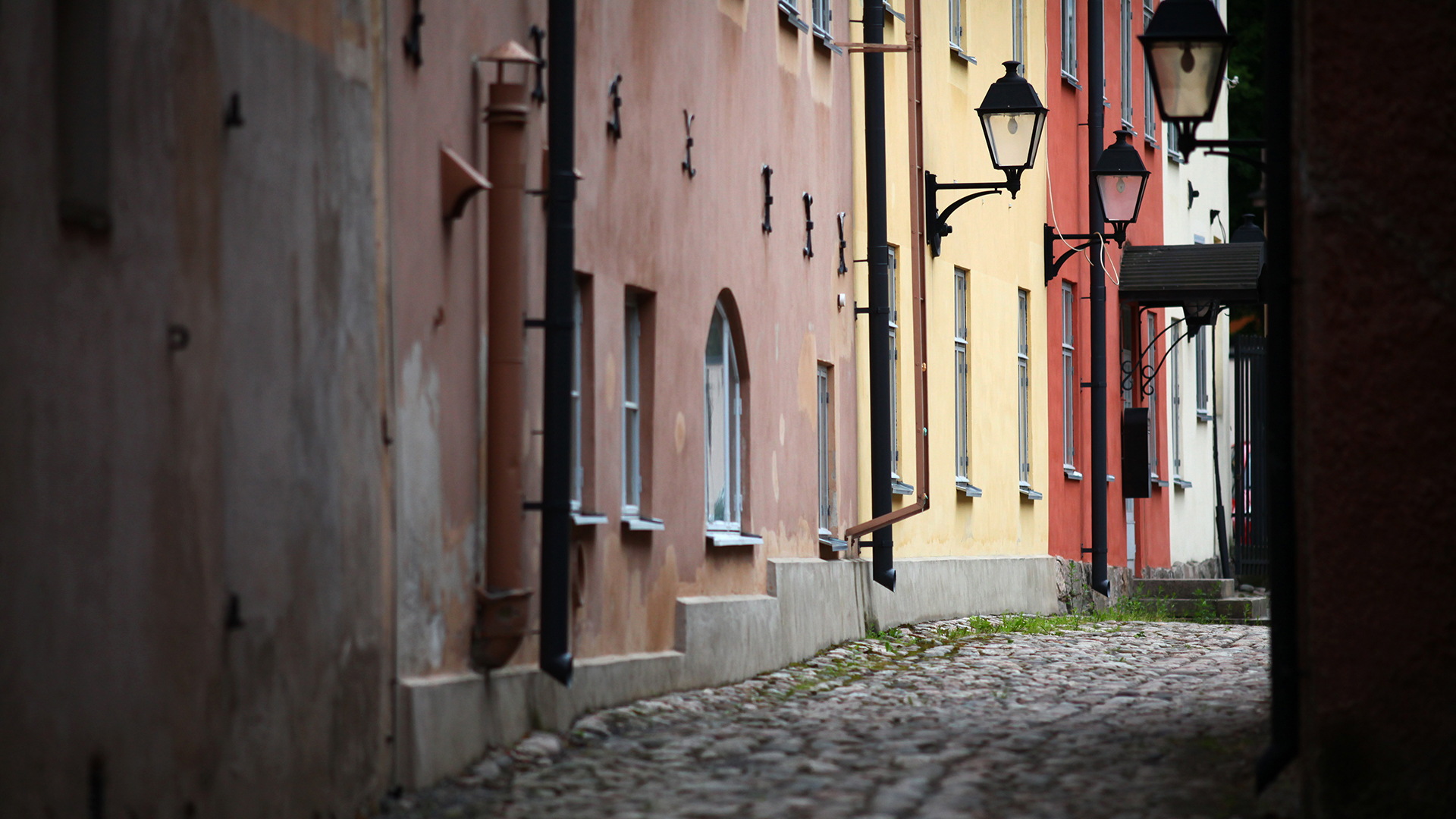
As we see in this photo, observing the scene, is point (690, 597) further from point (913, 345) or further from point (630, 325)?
point (913, 345)

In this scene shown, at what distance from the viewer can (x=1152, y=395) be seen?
2678 centimetres

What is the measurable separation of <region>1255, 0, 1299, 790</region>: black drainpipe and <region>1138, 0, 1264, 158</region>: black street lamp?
189 cm

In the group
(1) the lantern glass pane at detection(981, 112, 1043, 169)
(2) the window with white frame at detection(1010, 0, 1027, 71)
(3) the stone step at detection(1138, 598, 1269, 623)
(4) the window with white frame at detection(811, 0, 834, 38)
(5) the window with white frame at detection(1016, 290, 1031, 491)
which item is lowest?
(3) the stone step at detection(1138, 598, 1269, 623)

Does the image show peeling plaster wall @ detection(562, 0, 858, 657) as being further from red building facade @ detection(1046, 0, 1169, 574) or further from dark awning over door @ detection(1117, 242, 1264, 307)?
dark awning over door @ detection(1117, 242, 1264, 307)

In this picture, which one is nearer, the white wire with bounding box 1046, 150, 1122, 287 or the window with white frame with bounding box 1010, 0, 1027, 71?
the window with white frame with bounding box 1010, 0, 1027, 71

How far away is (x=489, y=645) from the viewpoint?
9.18 m

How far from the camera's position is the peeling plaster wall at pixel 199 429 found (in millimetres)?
5367

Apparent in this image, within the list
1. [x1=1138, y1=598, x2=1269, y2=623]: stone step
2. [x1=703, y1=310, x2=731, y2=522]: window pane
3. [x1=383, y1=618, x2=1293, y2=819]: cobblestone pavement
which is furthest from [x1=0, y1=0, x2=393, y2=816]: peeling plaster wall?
[x1=1138, y1=598, x2=1269, y2=623]: stone step

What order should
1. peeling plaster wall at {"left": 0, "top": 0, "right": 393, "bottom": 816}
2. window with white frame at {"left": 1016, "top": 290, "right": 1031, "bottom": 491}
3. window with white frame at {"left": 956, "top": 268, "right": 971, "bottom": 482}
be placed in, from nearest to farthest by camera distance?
peeling plaster wall at {"left": 0, "top": 0, "right": 393, "bottom": 816}, window with white frame at {"left": 956, "top": 268, "right": 971, "bottom": 482}, window with white frame at {"left": 1016, "top": 290, "right": 1031, "bottom": 491}

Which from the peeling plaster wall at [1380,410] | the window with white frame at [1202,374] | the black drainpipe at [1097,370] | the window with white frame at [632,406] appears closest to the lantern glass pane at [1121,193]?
the black drainpipe at [1097,370]

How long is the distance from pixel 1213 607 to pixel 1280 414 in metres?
14.7

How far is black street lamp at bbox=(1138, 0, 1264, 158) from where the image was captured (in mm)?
10344

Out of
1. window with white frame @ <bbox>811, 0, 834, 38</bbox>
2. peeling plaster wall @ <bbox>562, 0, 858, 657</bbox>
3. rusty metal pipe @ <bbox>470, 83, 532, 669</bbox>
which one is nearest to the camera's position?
rusty metal pipe @ <bbox>470, 83, 532, 669</bbox>

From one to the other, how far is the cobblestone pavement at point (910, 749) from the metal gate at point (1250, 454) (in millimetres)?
9425
